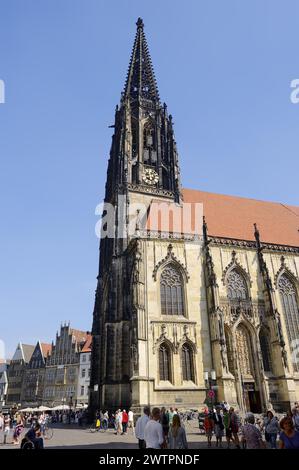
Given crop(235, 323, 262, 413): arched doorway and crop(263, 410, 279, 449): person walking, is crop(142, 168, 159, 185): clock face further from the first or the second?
crop(263, 410, 279, 449): person walking

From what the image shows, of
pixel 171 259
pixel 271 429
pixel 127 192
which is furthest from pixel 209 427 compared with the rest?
pixel 127 192

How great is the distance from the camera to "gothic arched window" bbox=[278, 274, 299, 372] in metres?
24.6

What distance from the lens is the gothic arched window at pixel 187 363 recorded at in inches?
862

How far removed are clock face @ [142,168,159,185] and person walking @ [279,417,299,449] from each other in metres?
26.6

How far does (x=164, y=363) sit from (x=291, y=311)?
34.9ft

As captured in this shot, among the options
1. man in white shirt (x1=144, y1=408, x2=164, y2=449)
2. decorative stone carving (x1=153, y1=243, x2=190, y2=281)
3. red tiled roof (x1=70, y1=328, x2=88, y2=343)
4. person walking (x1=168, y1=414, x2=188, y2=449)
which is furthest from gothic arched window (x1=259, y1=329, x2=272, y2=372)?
red tiled roof (x1=70, y1=328, x2=88, y2=343)

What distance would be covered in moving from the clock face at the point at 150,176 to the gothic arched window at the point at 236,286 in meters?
10.5

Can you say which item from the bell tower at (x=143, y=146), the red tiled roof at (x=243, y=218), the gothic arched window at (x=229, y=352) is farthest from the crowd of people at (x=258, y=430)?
the bell tower at (x=143, y=146)

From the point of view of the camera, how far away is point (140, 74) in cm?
3853

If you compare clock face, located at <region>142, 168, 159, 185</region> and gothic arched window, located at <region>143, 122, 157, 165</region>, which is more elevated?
gothic arched window, located at <region>143, 122, 157, 165</region>

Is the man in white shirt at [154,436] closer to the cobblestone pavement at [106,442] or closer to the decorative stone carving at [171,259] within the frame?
the cobblestone pavement at [106,442]
